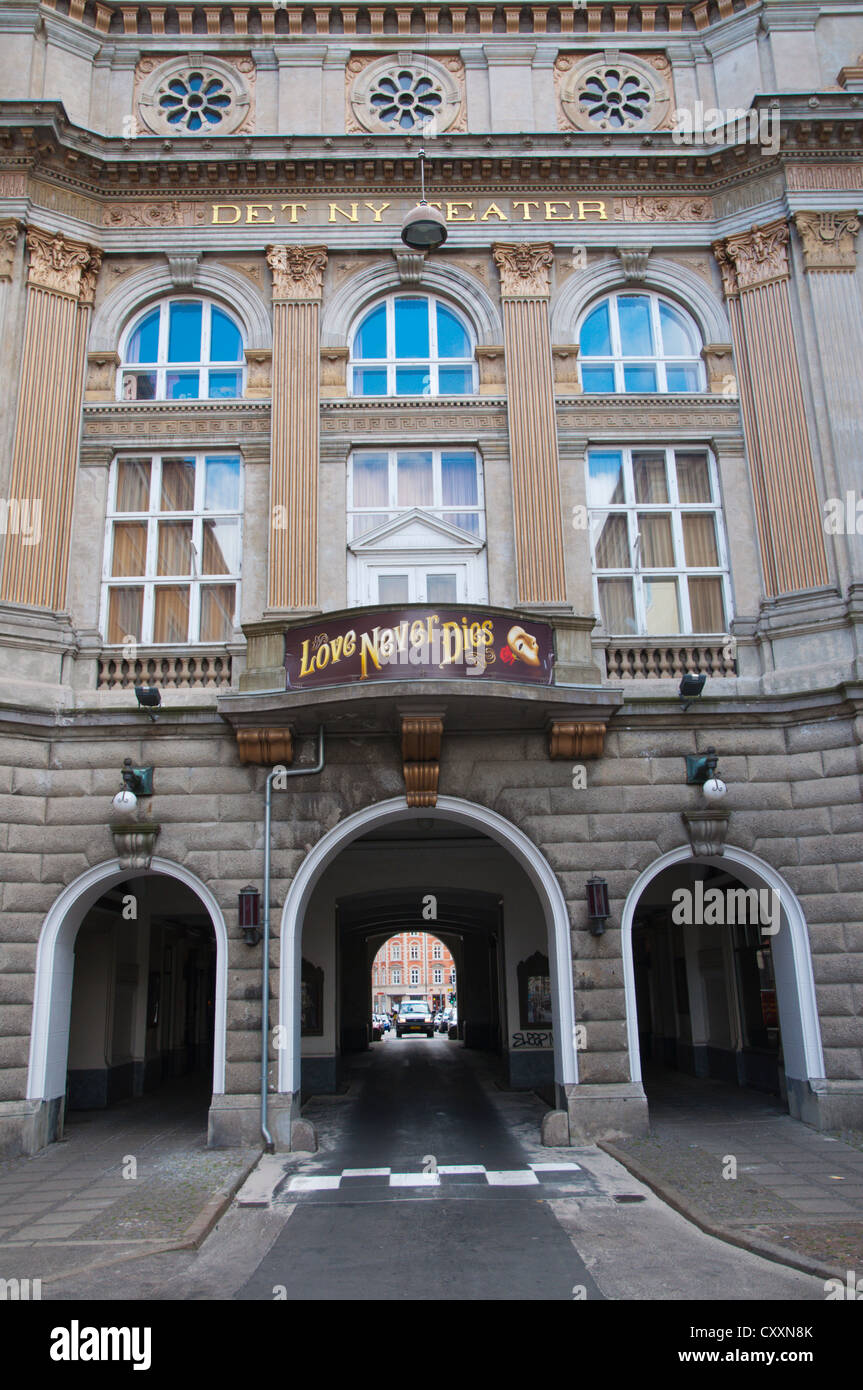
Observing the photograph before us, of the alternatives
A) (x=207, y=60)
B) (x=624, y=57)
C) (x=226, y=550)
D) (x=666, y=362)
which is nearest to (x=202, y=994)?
(x=226, y=550)

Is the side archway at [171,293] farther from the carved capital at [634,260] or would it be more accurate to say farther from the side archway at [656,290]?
the carved capital at [634,260]

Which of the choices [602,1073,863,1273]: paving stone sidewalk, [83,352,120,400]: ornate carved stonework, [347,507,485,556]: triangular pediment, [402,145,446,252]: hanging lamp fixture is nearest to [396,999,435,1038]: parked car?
[602,1073,863,1273]: paving stone sidewalk

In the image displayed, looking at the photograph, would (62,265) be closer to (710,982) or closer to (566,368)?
(566,368)

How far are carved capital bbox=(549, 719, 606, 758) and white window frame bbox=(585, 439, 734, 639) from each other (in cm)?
233

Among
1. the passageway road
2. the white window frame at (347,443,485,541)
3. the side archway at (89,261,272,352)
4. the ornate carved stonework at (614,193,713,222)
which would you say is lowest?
the passageway road

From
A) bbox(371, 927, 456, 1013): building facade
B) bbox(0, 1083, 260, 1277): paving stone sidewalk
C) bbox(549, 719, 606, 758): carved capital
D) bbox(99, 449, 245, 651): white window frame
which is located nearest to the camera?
bbox(0, 1083, 260, 1277): paving stone sidewalk

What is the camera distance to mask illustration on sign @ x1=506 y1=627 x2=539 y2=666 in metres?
15.4

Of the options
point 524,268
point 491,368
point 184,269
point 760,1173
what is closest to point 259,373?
point 184,269

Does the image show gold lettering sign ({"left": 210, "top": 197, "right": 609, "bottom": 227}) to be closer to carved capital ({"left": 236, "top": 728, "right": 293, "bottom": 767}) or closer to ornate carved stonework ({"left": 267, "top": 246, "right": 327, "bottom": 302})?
ornate carved stonework ({"left": 267, "top": 246, "right": 327, "bottom": 302})

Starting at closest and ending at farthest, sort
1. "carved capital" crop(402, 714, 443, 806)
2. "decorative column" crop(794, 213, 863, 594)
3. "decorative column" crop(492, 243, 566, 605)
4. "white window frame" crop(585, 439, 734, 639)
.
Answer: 1. "carved capital" crop(402, 714, 443, 806)
2. "decorative column" crop(794, 213, 863, 594)
3. "decorative column" crop(492, 243, 566, 605)
4. "white window frame" crop(585, 439, 734, 639)

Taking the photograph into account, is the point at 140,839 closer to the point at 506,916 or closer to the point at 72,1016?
the point at 72,1016

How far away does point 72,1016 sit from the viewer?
19.2 m

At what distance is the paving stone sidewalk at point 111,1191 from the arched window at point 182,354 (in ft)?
40.7

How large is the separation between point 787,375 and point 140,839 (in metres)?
13.3
